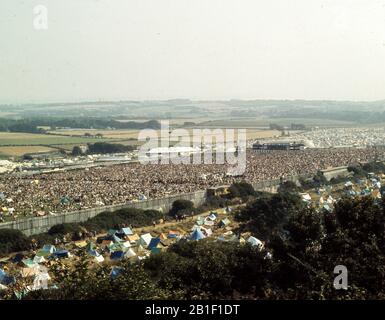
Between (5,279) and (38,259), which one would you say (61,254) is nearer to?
(38,259)

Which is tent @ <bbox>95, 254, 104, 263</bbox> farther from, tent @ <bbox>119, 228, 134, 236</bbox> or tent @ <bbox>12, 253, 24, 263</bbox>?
tent @ <bbox>119, 228, 134, 236</bbox>

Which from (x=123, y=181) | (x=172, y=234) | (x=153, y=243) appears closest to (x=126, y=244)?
(x=153, y=243)

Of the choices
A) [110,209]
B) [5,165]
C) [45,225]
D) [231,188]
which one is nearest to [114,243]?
[45,225]

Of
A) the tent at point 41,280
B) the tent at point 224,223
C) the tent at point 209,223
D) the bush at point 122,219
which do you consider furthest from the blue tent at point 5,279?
the tent at point 224,223

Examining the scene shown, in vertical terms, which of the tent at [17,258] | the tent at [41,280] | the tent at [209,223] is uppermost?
the tent at [41,280]

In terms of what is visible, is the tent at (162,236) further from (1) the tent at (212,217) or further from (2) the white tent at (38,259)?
(2) the white tent at (38,259)

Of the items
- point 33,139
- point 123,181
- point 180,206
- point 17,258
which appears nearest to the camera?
point 17,258
